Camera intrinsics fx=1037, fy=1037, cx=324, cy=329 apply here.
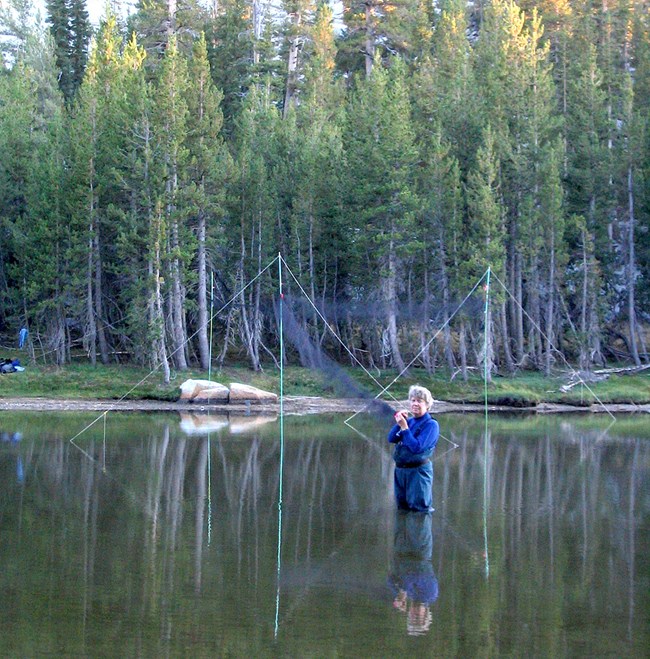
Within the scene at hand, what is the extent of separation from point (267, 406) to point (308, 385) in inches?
148

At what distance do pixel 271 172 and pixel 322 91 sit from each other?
31.4 ft

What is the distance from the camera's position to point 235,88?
2105 inches

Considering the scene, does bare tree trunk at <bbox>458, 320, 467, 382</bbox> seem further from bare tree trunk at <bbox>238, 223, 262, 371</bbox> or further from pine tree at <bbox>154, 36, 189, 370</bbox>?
pine tree at <bbox>154, 36, 189, 370</bbox>

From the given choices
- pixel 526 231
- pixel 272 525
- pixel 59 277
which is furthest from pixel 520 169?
pixel 272 525

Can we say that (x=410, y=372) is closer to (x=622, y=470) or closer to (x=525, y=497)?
(x=622, y=470)

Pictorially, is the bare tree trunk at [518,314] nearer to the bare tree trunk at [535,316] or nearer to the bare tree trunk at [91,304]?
the bare tree trunk at [535,316]

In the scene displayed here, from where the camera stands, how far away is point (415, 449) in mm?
11844

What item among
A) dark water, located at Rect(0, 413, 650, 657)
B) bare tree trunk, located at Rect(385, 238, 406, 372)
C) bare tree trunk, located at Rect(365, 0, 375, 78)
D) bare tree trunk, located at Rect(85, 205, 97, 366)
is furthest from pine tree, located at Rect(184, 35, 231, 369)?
bare tree trunk, located at Rect(365, 0, 375, 78)

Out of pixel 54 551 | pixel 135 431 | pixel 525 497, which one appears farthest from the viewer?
pixel 135 431

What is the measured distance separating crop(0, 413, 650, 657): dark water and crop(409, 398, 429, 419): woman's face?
1272mm

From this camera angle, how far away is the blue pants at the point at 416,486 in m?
12.3

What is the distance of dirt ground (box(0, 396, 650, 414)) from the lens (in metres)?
29.0

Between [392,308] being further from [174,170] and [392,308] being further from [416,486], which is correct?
[416,486]

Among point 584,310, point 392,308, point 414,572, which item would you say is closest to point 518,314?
point 584,310
